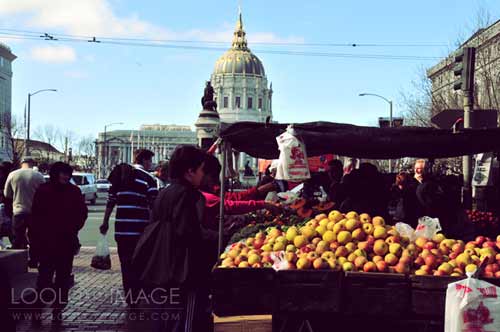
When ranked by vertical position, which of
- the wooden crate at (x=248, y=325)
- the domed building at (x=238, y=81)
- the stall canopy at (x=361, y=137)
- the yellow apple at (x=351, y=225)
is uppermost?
the domed building at (x=238, y=81)

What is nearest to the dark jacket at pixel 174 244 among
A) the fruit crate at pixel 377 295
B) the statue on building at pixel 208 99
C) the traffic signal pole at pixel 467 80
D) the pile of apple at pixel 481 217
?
the fruit crate at pixel 377 295

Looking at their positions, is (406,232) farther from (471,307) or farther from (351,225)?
(471,307)

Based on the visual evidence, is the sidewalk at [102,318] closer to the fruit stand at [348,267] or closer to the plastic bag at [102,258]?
the fruit stand at [348,267]

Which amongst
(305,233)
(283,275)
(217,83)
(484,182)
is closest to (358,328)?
(283,275)

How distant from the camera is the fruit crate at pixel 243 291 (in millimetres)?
5270

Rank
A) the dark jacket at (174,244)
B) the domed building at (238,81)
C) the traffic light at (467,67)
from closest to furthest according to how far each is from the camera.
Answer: the dark jacket at (174,244) < the traffic light at (467,67) < the domed building at (238,81)

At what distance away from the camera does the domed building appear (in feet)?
513

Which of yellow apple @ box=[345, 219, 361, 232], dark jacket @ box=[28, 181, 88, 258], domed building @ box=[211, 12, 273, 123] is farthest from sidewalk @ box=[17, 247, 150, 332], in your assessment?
domed building @ box=[211, 12, 273, 123]

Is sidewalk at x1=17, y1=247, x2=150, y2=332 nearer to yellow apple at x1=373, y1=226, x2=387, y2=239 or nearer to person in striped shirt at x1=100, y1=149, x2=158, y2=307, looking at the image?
person in striped shirt at x1=100, y1=149, x2=158, y2=307

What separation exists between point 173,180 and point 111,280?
571 centimetres

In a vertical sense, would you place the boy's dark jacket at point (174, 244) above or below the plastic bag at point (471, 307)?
above

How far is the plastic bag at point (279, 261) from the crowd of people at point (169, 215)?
551mm

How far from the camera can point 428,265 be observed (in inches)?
214

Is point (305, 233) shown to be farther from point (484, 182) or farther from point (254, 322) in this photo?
point (484, 182)
